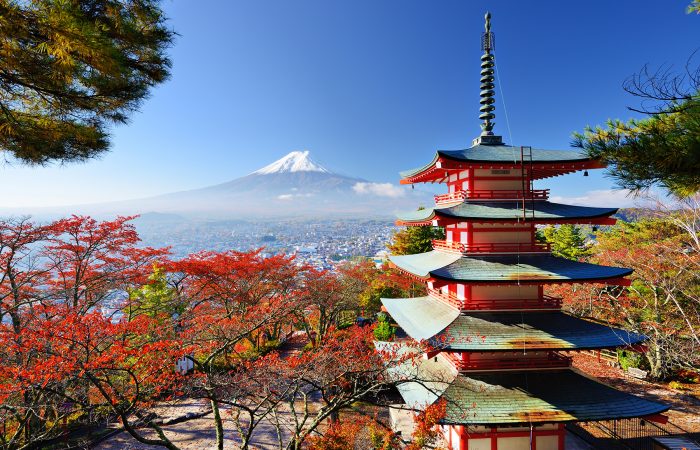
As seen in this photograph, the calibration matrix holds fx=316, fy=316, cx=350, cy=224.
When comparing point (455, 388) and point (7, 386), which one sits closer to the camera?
point (7, 386)

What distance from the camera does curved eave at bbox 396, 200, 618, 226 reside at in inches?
357

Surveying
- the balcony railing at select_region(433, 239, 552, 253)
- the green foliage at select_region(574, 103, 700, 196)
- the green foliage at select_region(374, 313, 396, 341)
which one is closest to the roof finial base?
the balcony railing at select_region(433, 239, 552, 253)

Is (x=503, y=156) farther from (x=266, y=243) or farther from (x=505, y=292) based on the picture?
(x=266, y=243)

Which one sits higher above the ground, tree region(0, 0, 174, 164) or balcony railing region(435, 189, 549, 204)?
tree region(0, 0, 174, 164)

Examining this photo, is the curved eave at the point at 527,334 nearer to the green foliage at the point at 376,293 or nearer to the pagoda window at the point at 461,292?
the pagoda window at the point at 461,292

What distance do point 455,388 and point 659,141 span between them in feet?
24.7

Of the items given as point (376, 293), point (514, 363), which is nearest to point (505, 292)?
point (514, 363)

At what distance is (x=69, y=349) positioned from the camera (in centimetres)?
805

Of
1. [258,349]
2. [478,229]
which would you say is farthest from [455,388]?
[258,349]

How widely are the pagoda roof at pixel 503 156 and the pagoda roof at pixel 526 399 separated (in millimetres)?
6220

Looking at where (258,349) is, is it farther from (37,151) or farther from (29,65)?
(29,65)

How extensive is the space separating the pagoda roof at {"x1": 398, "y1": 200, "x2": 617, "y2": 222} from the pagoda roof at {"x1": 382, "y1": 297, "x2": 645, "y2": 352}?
2949mm

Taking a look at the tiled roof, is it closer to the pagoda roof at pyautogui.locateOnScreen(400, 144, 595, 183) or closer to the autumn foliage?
the pagoda roof at pyautogui.locateOnScreen(400, 144, 595, 183)

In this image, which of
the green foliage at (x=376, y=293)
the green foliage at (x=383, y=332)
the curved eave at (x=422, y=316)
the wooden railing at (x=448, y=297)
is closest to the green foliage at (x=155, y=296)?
the green foliage at (x=383, y=332)
